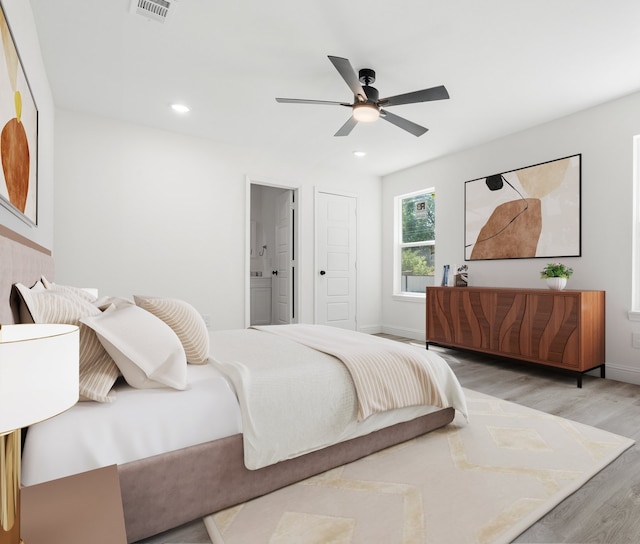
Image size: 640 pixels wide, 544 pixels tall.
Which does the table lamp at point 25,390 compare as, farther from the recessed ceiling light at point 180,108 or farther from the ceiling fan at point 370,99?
the recessed ceiling light at point 180,108

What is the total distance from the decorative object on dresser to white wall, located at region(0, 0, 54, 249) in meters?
3.85

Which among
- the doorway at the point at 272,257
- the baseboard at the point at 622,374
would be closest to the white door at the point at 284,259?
the doorway at the point at 272,257

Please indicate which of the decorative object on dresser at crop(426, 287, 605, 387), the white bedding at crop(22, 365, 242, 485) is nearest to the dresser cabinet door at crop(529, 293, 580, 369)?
the decorative object on dresser at crop(426, 287, 605, 387)

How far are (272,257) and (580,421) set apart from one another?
4997 mm

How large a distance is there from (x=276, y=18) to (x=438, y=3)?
97cm

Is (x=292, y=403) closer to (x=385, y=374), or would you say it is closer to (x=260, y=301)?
(x=385, y=374)

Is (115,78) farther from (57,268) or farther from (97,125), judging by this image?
(57,268)

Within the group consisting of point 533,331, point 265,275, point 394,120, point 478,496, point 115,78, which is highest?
point 115,78

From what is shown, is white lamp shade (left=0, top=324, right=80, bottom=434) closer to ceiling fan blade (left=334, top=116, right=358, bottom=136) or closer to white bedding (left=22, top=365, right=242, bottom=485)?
white bedding (left=22, top=365, right=242, bottom=485)

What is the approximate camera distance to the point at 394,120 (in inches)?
120

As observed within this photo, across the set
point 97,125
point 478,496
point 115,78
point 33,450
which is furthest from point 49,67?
point 478,496

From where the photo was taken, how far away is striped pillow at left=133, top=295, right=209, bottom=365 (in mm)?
1786

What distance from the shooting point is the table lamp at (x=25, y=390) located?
1.84ft

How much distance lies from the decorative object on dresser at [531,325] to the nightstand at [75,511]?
11.4 feet
